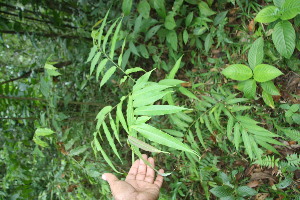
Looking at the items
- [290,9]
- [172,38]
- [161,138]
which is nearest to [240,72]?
[290,9]

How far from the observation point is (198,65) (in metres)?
2.20

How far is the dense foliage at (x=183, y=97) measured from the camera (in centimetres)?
153

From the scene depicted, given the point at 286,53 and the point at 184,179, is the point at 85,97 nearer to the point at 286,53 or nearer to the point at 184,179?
the point at 184,179

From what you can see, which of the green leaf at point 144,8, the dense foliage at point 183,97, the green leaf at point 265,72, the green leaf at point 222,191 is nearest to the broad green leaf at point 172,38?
the dense foliage at point 183,97

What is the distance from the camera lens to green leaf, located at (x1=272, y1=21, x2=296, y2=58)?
4.50ft

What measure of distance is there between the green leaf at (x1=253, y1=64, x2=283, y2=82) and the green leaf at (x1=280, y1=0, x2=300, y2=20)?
0.95 feet

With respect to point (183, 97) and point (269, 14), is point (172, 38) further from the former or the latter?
point (269, 14)

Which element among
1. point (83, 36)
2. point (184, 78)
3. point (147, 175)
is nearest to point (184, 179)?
point (147, 175)

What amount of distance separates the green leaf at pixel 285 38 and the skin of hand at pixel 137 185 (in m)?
1.01

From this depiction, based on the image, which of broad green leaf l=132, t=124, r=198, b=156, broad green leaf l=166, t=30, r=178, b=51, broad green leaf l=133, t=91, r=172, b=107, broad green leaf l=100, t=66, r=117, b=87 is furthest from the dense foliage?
broad green leaf l=132, t=124, r=198, b=156

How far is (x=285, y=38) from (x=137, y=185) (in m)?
1.27

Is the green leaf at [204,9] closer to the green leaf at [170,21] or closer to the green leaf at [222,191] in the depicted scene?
the green leaf at [170,21]

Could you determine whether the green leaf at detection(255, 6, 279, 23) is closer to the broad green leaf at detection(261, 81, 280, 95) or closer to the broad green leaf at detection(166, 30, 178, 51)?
the broad green leaf at detection(261, 81, 280, 95)

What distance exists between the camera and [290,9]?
1.32 metres
